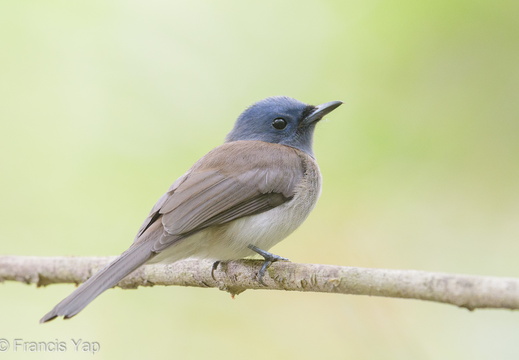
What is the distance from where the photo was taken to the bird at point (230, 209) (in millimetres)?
3957

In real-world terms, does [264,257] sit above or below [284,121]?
below

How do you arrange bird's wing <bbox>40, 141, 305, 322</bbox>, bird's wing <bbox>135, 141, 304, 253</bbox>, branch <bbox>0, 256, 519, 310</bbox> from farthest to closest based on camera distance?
bird's wing <bbox>135, 141, 304, 253</bbox>, bird's wing <bbox>40, 141, 305, 322</bbox>, branch <bbox>0, 256, 519, 310</bbox>

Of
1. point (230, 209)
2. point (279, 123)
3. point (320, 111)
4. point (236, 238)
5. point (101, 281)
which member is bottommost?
point (101, 281)

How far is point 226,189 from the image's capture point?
432 cm

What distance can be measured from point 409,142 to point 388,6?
139 cm

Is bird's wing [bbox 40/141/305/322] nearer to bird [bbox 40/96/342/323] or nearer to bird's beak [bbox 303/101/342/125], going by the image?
bird [bbox 40/96/342/323]

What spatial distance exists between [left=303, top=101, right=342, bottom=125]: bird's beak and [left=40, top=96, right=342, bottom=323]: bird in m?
0.34

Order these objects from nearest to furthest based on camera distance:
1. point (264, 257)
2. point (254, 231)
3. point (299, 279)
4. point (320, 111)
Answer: point (299, 279) → point (264, 257) → point (254, 231) → point (320, 111)

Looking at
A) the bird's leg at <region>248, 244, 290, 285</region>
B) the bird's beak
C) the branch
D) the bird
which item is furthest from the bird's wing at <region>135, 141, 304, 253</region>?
the bird's beak

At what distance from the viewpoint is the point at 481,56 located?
6.67 m

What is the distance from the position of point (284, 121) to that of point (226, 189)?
46.6 inches

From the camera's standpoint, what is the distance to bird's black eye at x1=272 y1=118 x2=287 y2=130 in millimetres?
5279

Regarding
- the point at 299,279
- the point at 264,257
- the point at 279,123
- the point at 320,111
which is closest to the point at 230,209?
the point at 264,257

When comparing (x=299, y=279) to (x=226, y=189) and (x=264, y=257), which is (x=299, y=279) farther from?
(x=226, y=189)
